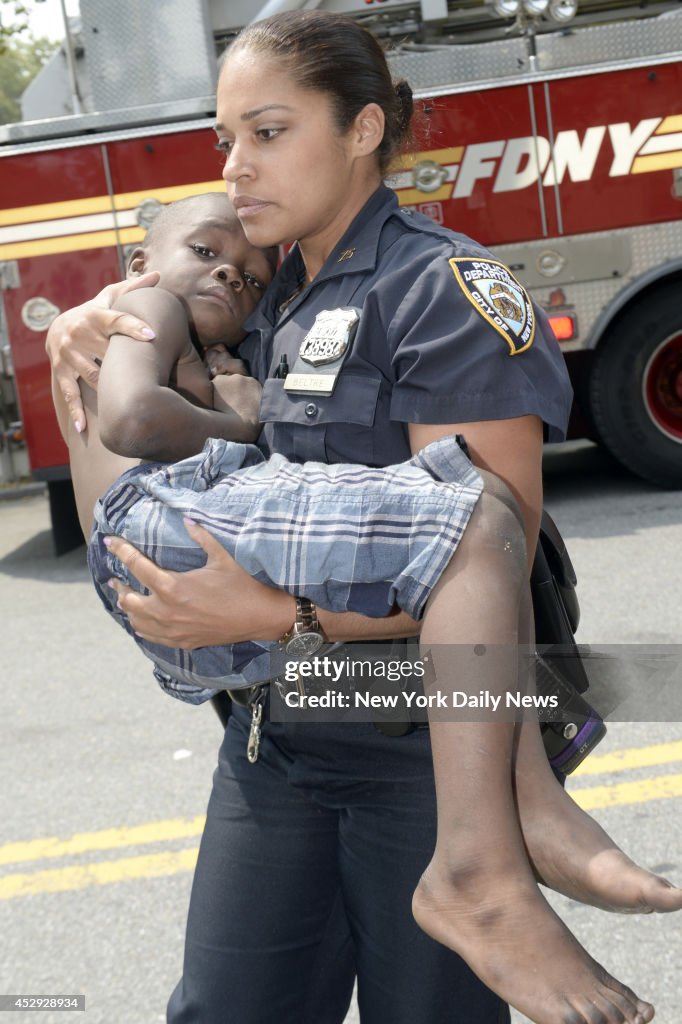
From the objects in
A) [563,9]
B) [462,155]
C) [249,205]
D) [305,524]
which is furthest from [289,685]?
[563,9]

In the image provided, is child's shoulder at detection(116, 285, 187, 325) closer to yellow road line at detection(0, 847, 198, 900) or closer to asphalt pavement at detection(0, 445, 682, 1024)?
asphalt pavement at detection(0, 445, 682, 1024)

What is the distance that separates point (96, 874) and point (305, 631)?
2.04 meters

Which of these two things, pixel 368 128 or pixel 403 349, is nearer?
pixel 403 349

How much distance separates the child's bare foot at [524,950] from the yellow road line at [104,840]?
2131 mm

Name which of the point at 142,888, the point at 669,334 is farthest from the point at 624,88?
the point at 142,888

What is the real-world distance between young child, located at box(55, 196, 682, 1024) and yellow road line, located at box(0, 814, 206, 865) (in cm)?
194

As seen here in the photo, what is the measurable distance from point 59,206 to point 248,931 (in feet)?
17.5

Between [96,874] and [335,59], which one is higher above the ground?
[335,59]

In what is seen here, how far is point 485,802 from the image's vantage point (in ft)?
4.52

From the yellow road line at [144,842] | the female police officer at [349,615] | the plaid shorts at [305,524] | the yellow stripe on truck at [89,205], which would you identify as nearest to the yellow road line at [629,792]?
the yellow road line at [144,842]

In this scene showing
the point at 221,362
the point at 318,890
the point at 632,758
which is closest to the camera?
the point at 318,890

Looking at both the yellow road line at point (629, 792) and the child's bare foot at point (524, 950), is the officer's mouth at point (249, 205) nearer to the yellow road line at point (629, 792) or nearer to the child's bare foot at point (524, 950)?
the child's bare foot at point (524, 950)

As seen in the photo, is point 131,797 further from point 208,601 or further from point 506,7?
point 506,7

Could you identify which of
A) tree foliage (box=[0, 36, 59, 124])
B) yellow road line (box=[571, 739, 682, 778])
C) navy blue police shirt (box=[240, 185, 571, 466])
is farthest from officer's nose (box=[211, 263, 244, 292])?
tree foliage (box=[0, 36, 59, 124])
